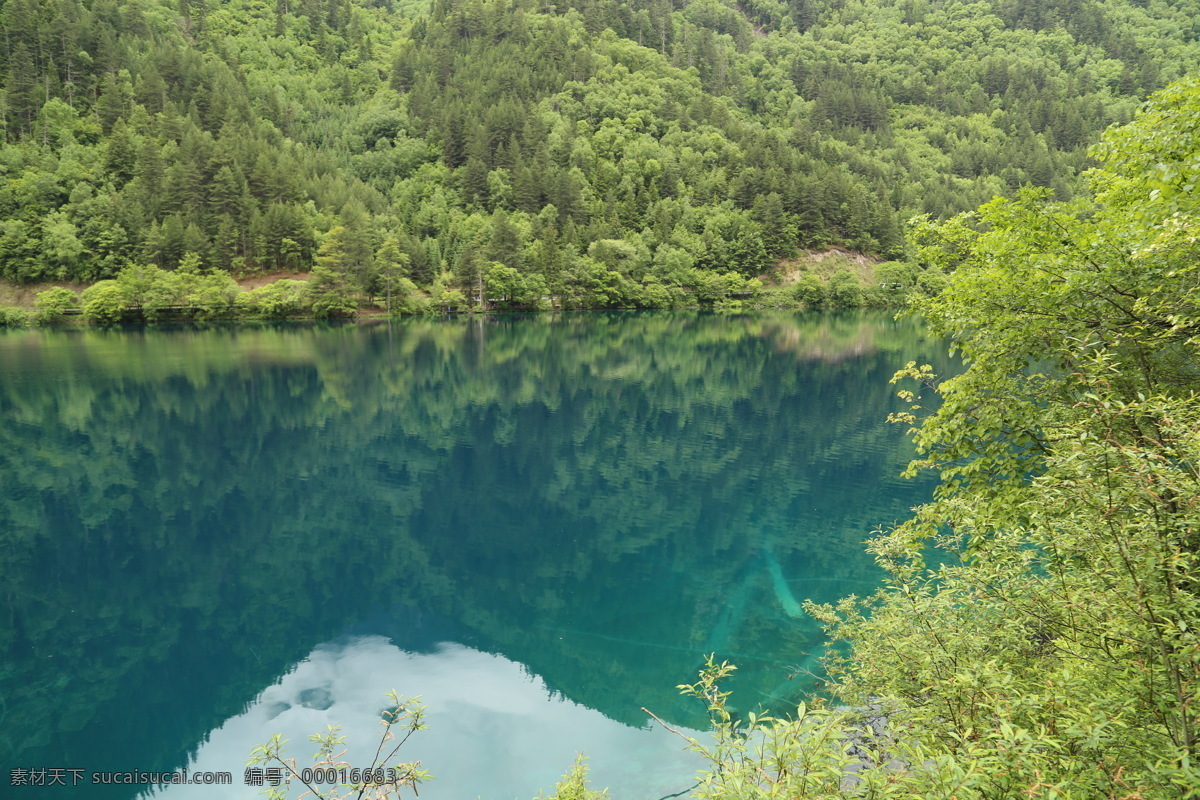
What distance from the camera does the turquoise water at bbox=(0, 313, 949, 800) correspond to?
1216 cm

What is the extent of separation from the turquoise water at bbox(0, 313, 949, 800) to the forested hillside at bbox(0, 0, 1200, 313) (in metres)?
75.3

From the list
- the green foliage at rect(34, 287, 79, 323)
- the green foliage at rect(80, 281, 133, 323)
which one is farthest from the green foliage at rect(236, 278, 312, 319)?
the green foliage at rect(34, 287, 79, 323)

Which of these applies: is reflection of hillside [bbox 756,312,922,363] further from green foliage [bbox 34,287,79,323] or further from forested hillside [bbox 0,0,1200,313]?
green foliage [bbox 34,287,79,323]

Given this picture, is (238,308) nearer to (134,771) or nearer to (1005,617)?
(134,771)

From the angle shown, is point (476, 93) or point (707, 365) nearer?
point (707, 365)

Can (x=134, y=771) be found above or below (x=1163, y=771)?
below

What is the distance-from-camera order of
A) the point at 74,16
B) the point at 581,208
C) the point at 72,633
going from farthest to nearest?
the point at 74,16
the point at 581,208
the point at 72,633

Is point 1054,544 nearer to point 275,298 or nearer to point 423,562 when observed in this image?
point 423,562

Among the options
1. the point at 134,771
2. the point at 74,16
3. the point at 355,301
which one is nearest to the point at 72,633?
the point at 134,771

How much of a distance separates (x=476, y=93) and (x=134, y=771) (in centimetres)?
17803

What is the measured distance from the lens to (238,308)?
102m

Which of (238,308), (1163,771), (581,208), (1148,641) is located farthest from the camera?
(581,208)

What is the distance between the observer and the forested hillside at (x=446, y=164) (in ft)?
365

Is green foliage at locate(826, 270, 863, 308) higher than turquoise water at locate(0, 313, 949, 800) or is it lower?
lower
